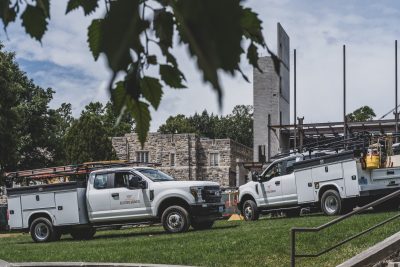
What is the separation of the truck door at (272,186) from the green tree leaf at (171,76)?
19.5 meters

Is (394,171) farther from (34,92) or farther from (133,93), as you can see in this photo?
(34,92)

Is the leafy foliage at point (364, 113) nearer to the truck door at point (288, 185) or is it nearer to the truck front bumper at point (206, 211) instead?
the truck door at point (288, 185)

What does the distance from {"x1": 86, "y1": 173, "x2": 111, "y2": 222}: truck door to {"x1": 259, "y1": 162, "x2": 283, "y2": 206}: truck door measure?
4.96 m

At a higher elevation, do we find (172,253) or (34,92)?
(34,92)

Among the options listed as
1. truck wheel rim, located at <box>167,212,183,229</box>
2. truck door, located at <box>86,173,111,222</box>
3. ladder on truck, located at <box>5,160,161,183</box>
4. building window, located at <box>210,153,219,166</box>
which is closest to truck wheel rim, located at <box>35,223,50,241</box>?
truck door, located at <box>86,173,111,222</box>

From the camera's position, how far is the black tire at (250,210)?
71.2 feet

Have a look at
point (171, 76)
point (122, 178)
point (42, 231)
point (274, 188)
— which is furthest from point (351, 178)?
point (171, 76)

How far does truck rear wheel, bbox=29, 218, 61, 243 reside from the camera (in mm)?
19531

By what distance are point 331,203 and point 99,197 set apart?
6.18 metres

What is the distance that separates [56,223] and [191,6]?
19.1 m

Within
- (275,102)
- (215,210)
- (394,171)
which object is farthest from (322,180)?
(275,102)

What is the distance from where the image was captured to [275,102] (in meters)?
40.7

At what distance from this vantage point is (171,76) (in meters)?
1.83

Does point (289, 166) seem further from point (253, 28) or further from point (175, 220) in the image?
point (253, 28)
